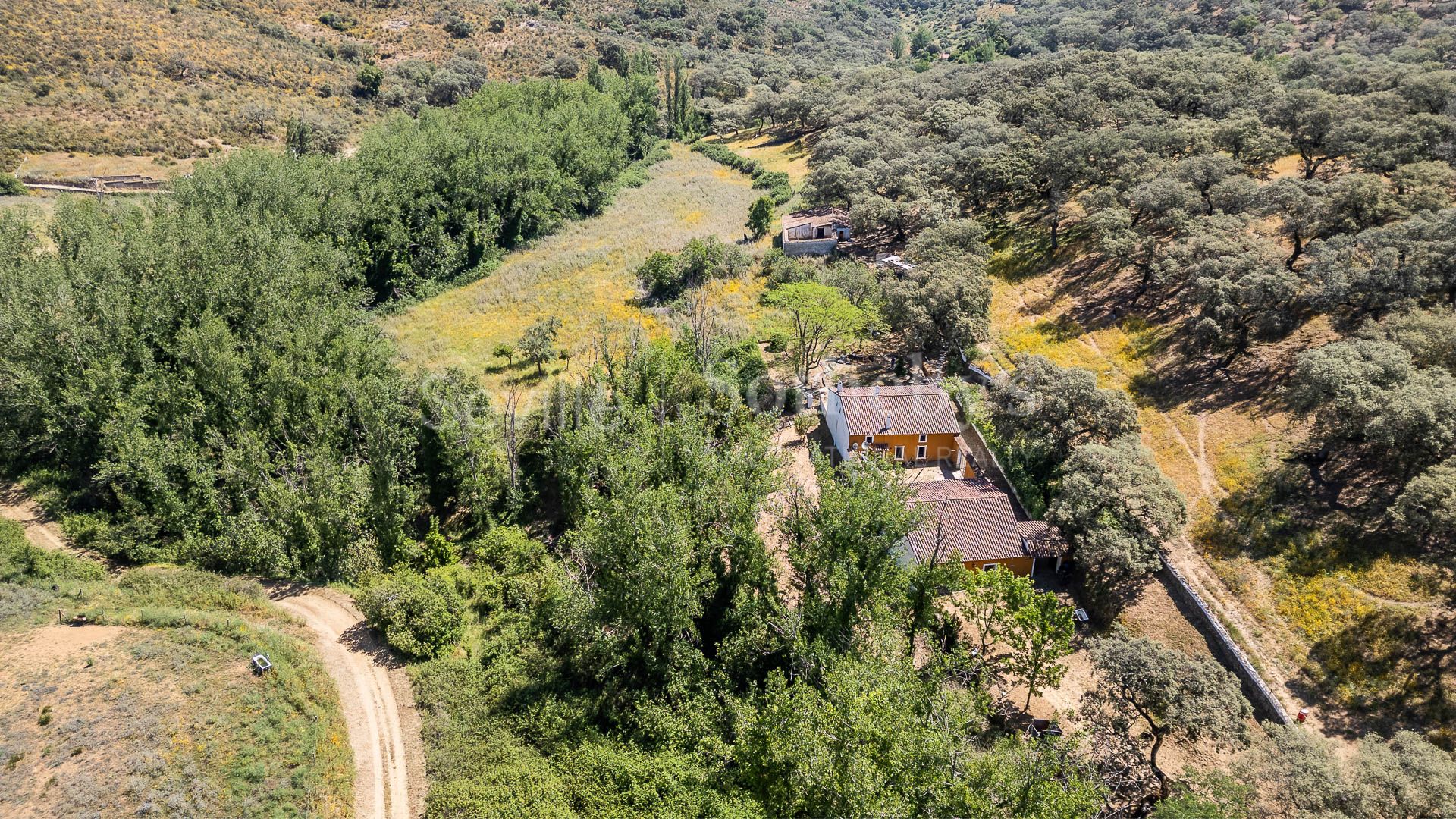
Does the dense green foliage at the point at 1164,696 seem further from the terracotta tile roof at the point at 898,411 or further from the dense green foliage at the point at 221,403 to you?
the dense green foliage at the point at 221,403

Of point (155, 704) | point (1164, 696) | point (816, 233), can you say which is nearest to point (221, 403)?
point (155, 704)

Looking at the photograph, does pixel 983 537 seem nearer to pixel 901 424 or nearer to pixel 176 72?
pixel 901 424

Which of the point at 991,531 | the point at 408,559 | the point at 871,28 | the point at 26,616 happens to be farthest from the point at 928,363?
the point at 871,28

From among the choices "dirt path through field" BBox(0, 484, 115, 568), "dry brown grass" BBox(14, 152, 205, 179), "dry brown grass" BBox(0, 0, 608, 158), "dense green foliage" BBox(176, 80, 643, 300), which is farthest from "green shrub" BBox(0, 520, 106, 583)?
"dry brown grass" BBox(0, 0, 608, 158)

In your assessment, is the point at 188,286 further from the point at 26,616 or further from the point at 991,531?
the point at 991,531

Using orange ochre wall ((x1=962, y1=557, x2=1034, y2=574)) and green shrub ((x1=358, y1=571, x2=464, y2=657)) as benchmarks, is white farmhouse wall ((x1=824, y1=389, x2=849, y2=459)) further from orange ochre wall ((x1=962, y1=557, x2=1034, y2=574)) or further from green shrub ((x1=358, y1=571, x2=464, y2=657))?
green shrub ((x1=358, y1=571, x2=464, y2=657))
